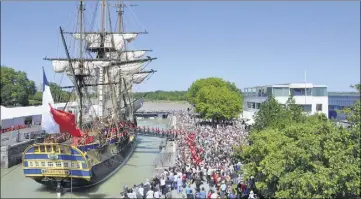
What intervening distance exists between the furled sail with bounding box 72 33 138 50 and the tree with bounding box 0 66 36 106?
2700 centimetres

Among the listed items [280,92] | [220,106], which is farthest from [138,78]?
[280,92]

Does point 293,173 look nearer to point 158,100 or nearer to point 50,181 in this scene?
point 50,181

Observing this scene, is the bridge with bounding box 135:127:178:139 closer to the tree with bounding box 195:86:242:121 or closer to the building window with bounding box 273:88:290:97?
the tree with bounding box 195:86:242:121

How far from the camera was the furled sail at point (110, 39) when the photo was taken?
55.1m

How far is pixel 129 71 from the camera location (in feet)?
173

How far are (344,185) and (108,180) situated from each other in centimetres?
1861

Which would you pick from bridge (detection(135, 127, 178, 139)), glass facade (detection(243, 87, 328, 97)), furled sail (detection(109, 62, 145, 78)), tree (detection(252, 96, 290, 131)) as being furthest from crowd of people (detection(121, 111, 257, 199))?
glass facade (detection(243, 87, 328, 97))

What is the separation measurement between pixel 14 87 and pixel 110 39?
94.6 feet

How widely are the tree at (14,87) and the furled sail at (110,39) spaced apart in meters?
27.0

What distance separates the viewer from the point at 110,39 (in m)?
59.8

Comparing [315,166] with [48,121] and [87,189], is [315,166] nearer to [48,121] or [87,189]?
[48,121]

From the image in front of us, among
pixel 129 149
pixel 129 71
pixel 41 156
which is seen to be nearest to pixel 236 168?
pixel 41 156

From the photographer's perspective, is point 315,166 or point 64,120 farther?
point 64,120

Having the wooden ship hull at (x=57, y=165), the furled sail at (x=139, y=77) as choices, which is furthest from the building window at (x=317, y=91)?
the wooden ship hull at (x=57, y=165)
